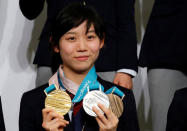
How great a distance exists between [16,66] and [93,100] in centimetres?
109

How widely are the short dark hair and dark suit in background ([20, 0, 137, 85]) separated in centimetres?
17

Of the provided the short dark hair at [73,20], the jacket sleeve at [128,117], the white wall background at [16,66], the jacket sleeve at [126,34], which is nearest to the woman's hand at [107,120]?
the jacket sleeve at [128,117]

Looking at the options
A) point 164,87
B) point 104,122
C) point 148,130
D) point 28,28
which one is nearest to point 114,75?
point 164,87

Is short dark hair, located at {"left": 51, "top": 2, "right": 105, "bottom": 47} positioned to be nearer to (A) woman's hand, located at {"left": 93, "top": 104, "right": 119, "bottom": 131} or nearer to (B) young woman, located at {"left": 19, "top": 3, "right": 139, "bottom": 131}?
(B) young woman, located at {"left": 19, "top": 3, "right": 139, "bottom": 131}

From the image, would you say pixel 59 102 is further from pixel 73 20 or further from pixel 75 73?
pixel 73 20

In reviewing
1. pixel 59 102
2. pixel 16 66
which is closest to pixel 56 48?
pixel 59 102

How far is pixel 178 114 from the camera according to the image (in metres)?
1.03

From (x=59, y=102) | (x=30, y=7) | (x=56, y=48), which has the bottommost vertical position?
(x=59, y=102)

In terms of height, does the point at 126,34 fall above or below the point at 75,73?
above

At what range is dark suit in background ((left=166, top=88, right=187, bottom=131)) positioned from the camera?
1018mm

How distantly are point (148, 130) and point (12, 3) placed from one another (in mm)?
1088

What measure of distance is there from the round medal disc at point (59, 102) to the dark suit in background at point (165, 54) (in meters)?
0.47

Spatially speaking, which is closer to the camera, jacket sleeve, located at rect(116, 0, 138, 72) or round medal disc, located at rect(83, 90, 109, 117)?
round medal disc, located at rect(83, 90, 109, 117)

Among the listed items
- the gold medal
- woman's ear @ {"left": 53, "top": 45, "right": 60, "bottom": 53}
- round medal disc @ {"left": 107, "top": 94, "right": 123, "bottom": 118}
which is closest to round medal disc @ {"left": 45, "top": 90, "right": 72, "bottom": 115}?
the gold medal
